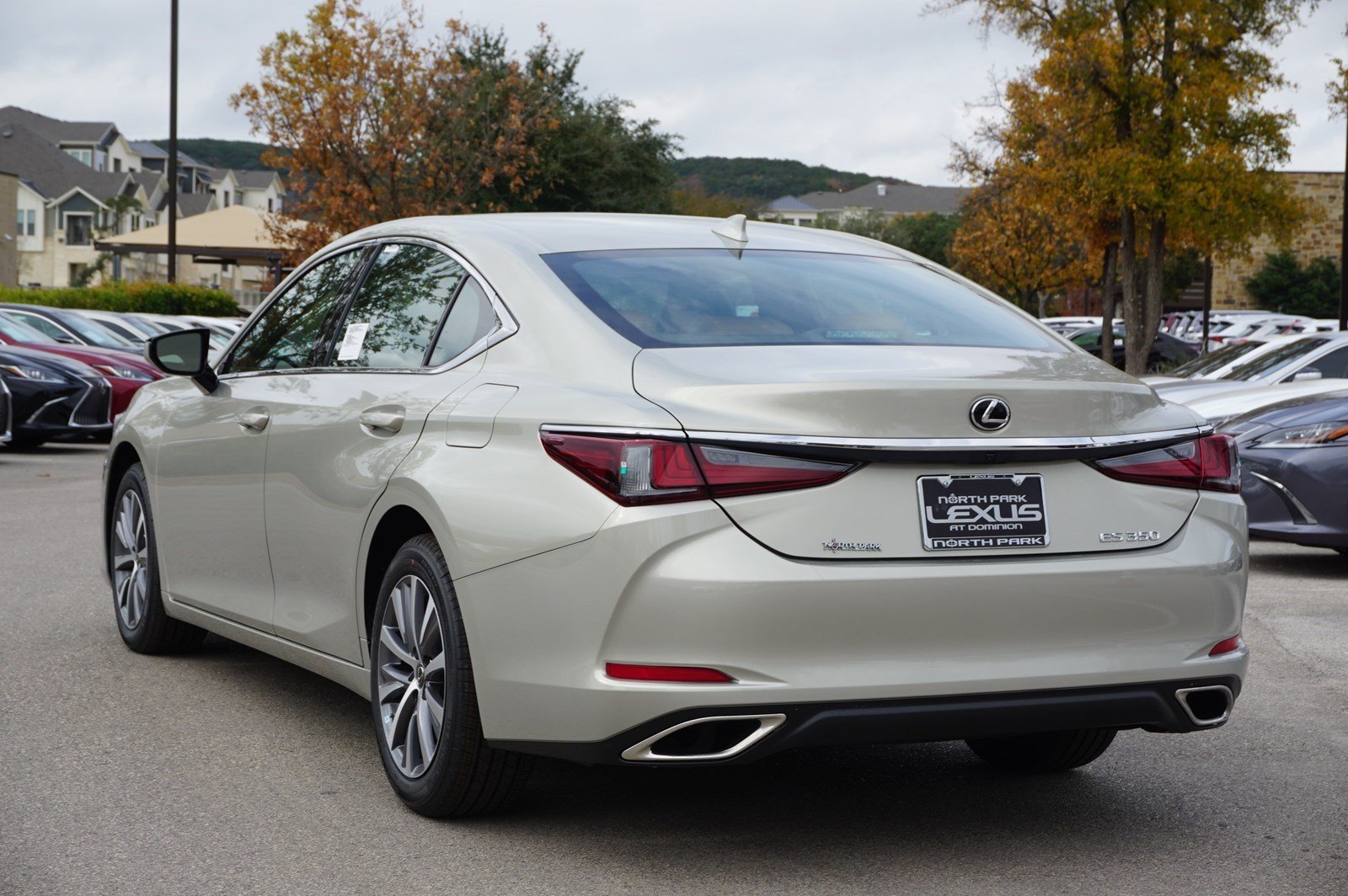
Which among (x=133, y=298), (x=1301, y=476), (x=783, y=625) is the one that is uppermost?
(x=133, y=298)

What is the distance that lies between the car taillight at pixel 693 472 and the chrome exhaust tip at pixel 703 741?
509 millimetres

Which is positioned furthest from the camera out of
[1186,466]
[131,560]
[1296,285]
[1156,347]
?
[1296,285]

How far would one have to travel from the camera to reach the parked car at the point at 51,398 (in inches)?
673

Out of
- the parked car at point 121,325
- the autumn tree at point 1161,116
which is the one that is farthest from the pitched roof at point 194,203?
the parked car at point 121,325

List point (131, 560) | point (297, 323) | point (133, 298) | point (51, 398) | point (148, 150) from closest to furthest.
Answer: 1. point (297, 323)
2. point (131, 560)
3. point (51, 398)
4. point (133, 298)
5. point (148, 150)

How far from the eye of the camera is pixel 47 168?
98375 mm

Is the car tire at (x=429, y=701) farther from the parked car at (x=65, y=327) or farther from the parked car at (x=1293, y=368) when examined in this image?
the parked car at (x=65, y=327)

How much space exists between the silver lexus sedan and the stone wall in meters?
66.9

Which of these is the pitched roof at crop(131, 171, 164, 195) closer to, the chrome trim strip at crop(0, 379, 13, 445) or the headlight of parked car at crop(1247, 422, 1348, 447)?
the chrome trim strip at crop(0, 379, 13, 445)

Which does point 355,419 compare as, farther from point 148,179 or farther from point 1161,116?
point 148,179

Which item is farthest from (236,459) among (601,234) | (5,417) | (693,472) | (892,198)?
(892,198)

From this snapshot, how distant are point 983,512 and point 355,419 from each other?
1.87 m

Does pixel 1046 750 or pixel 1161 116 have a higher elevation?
pixel 1161 116

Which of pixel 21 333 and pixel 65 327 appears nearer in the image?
pixel 21 333
